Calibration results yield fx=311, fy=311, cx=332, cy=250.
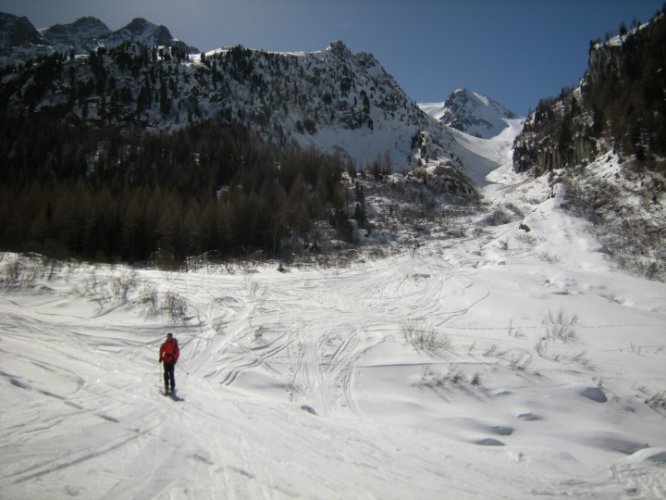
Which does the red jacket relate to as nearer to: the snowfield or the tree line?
the snowfield

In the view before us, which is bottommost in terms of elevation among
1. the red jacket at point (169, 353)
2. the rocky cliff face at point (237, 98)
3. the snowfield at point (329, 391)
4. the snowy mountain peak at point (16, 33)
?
the snowfield at point (329, 391)

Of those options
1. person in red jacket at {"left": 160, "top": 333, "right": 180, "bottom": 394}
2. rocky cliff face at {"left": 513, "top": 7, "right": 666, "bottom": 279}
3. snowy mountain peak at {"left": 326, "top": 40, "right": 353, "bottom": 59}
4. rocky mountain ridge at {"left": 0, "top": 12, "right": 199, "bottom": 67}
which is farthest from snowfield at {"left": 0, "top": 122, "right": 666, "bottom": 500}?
rocky mountain ridge at {"left": 0, "top": 12, "right": 199, "bottom": 67}

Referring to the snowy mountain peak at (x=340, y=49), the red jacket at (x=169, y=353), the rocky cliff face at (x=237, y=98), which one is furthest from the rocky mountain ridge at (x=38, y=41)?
the red jacket at (x=169, y=353)

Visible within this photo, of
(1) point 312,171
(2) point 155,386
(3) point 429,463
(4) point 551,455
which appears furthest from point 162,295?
(1) point 312,171

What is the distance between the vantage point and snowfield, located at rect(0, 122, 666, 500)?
4816 millimetres

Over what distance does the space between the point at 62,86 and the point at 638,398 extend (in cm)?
13266

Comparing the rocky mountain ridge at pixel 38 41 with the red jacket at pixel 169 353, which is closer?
the red jacket at pixel 169 353

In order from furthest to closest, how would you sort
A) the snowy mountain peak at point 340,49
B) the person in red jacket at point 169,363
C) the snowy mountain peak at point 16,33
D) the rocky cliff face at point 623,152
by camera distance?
the snowy mountain peak at point 16,33, the snowy mountain peak at point 340,49, the rocky cliff face at point 623,152, the person in red jacket at point 169,363

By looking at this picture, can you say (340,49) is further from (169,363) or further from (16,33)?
(16,33)

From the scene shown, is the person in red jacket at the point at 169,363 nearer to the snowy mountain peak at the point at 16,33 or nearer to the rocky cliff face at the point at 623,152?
the rocky cliff face at the point at 623,152

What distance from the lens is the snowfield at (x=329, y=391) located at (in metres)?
4.82

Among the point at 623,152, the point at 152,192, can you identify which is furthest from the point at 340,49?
the point at 623,152

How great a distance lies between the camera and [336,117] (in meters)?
104

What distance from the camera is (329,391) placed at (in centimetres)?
801
